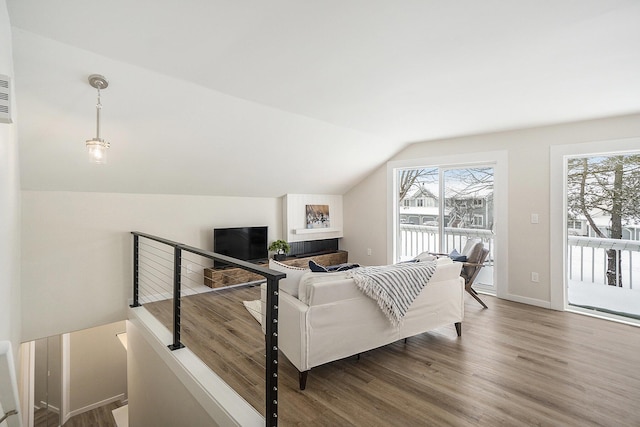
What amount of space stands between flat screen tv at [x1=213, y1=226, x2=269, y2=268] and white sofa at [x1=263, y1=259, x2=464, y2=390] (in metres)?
2.35

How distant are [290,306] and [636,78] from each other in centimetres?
339

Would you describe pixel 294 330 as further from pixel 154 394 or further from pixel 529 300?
pixel 529 300

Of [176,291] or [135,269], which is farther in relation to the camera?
[135,269]

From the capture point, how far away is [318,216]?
6051 mm

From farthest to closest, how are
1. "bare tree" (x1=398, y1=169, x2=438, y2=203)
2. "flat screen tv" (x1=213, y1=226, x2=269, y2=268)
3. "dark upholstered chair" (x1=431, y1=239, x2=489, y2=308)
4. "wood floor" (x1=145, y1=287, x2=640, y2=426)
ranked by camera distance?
"bare tree" (x1=398, y1=169, x2=438, y2=203)
"flat screen tv" (x1=213, y1=226, x2=269, y2=268)
"dark upholstered chair" (x1=431, y1=239, x2=489, y2=308)
"wood floor" (x1=145, y1=287, x2=640, y2=426)

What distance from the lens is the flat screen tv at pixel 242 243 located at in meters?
4.70

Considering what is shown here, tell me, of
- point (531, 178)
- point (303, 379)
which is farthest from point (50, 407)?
point (531, 178)

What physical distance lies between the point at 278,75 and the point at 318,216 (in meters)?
3.63

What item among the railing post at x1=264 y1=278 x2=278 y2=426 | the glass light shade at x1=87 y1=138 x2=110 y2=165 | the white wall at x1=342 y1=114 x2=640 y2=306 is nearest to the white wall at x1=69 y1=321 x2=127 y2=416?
the glass light shade at x1=87 y1=138 x2=110 y2=165

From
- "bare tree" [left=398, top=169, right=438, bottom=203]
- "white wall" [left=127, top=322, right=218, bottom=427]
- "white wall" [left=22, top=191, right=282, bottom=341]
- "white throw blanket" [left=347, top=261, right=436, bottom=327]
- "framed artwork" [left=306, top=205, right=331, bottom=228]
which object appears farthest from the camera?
"framed artwork" [left=306, top=205, right=331, bottom=228]

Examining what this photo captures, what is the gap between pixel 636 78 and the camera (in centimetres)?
265

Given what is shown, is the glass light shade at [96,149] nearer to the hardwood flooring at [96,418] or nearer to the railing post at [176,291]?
the railing post at [176,291]

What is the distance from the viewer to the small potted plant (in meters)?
5.27

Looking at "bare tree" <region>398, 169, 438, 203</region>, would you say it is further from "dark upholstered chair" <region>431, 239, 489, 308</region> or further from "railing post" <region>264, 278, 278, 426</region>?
"railing post" <region>264, 278, 278, 426</region>
